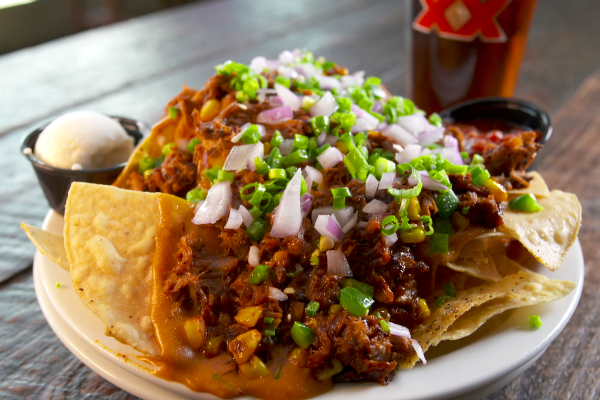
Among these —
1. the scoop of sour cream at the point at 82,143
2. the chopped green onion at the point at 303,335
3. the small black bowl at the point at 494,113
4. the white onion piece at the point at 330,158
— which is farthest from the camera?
the small black bowl at the point at 494,113

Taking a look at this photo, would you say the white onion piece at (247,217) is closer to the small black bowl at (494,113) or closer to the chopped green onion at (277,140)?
the chopped green onion at (277,140)

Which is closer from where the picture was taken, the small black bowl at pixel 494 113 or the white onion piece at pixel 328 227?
the white onion piece at pixel 328 227

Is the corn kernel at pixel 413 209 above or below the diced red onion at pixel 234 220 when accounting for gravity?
above

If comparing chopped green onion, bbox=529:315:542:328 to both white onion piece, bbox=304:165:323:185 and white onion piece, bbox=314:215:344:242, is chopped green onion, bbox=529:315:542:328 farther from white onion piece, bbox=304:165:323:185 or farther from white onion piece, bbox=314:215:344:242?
white onion piece, bbox=304:165:323:185

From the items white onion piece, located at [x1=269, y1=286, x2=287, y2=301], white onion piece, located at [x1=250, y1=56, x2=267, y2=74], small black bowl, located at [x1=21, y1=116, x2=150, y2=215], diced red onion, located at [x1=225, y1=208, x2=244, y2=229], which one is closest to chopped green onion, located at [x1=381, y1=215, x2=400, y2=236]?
white onion piece, located at [x1=269, y1=286, x2=287, y2=301]

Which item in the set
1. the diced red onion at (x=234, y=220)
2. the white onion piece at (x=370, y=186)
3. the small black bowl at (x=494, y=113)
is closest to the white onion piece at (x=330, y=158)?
the white onion piece at (x=370, y=186)

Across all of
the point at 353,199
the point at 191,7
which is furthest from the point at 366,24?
the point at 353,199

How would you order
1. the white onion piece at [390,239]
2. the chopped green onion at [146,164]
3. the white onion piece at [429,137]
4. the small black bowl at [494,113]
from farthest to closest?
1. the small black bowl at [494,113]
2. the chopped green onion at [146,164]
3. the white onion piece at [429,137]
4. the white onion piece at [390,239]
